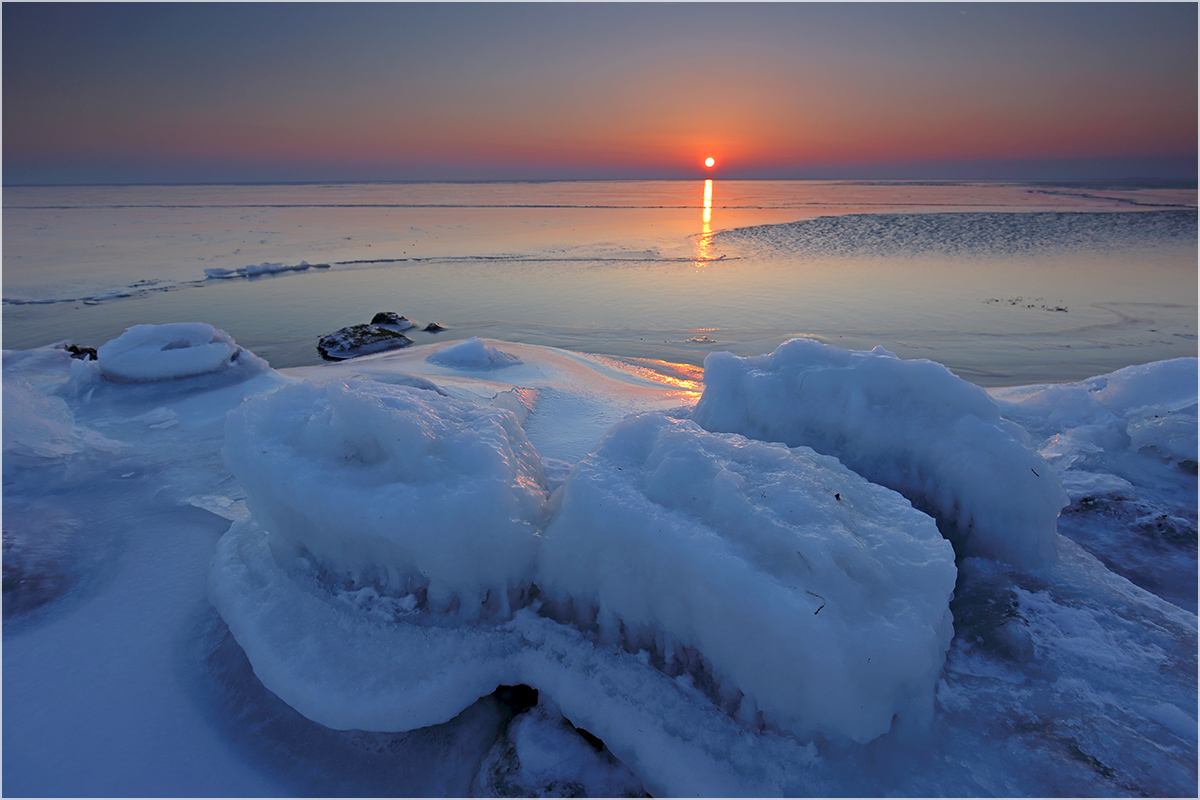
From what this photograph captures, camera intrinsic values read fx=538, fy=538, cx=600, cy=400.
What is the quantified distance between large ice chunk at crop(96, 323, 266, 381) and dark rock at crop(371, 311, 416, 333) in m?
3.10

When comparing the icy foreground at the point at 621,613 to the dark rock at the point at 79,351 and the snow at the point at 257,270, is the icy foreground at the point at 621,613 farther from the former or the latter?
the snow at the point at 257,270

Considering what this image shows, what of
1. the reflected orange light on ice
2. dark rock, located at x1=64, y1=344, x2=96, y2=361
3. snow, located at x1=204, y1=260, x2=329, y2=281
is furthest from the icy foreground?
the reflected orange light on ice

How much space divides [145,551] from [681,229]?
841 inches

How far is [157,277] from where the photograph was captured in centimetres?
1198

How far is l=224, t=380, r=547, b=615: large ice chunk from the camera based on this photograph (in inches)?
90.6

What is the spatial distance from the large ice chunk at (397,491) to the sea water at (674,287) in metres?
4.77

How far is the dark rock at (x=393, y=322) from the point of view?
8.84 meters

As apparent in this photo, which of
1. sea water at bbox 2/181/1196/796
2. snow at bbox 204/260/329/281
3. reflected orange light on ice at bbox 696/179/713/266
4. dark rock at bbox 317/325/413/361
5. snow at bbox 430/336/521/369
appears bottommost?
sea water at bbox 2/181/1196/796

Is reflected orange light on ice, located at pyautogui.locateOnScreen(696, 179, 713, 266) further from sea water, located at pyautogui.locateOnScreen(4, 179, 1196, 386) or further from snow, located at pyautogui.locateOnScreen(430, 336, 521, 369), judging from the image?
snow, located at pyautogui.locateOnScreen(430, 336, 521, 369)

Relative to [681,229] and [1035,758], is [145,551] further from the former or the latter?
[681,229]

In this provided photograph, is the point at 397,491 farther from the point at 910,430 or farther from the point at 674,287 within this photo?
the point at 674,287

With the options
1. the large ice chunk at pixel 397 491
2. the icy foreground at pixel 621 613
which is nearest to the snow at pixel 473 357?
the icy foreground at pixel 621 613

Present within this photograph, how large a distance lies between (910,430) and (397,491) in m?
2.85

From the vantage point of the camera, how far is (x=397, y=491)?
7.93ft
